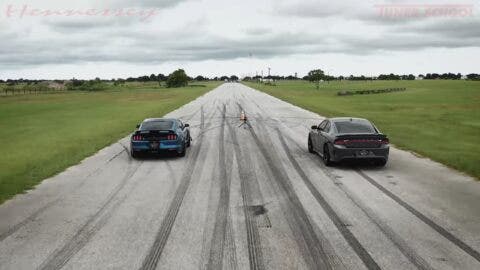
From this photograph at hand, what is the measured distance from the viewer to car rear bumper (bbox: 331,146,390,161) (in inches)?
551

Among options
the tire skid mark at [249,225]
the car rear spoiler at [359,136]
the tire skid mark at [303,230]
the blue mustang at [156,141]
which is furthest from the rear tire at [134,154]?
the car rear spoiler at [359,136]

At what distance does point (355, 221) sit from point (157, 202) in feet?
14.0

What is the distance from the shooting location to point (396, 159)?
16203 millimetres

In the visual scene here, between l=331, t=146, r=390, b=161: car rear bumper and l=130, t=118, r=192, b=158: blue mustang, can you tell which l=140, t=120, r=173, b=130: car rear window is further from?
l=331, t=146, r=390, b=161: car rear bumper

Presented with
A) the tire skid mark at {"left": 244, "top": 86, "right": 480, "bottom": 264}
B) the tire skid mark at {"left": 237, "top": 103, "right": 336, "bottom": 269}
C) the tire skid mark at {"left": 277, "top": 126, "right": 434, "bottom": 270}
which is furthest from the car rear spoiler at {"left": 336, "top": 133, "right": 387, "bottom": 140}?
the tire skid mark at {"left": 277, "top": 126, "right": 434, "bottom": 270}

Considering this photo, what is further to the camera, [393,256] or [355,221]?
[355,221]

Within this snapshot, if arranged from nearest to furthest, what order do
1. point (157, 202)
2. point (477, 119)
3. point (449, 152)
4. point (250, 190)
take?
point (157, 202) < point (250, 190) < point (449, 152) < point (477, 119)

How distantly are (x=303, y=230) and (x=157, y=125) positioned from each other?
9.63 m

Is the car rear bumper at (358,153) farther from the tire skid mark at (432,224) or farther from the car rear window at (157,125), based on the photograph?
the car rear window at (157,125)

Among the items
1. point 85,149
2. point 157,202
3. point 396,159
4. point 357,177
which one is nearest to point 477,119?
point 396,159

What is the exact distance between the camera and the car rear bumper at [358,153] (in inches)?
551

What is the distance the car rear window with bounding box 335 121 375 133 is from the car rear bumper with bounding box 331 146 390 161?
2.81ft

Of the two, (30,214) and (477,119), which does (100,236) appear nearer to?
(30,214)

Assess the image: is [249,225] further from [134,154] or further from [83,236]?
[134,154]
